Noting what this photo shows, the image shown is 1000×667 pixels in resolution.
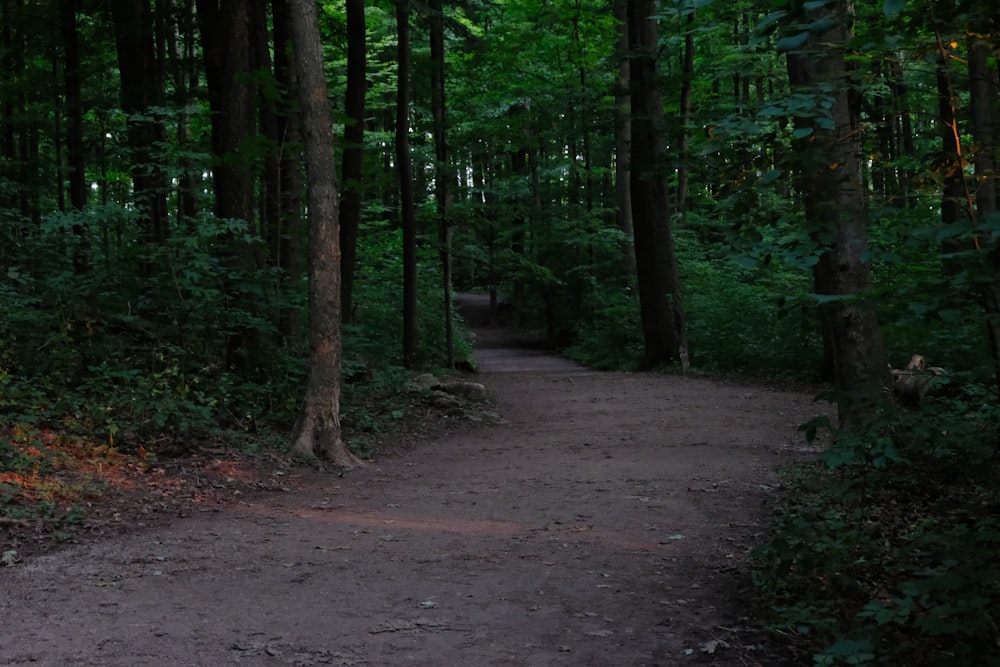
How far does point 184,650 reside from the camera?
408cm

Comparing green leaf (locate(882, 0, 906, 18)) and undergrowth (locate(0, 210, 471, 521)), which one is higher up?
green leaf (locate(882, 0, 906, 18))

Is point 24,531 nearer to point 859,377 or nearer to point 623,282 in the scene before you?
point 859,377

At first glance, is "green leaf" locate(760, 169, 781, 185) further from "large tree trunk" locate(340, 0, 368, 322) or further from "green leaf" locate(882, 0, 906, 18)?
"large tree trunk" locate(340, 0, 368, 322)

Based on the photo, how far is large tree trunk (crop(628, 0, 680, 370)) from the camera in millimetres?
17547

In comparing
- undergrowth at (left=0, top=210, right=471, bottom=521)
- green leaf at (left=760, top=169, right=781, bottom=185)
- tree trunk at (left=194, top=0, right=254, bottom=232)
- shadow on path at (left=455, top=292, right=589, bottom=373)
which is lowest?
shadow on path at (left=455, top=292, right=589, bottom=373)

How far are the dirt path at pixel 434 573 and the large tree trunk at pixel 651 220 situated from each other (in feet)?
29.0

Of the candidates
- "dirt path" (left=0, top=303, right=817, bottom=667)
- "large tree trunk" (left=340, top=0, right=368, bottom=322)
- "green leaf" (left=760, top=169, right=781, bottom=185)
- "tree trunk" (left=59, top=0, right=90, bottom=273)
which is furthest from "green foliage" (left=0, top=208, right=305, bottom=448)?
"green leaf" (left=760, top=169, right=781, bottom=185)

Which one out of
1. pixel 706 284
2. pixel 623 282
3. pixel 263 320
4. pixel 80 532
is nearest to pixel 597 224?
pixel 623 282

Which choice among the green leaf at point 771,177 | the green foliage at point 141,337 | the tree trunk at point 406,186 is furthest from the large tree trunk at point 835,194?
the tree trunk at point 406,186

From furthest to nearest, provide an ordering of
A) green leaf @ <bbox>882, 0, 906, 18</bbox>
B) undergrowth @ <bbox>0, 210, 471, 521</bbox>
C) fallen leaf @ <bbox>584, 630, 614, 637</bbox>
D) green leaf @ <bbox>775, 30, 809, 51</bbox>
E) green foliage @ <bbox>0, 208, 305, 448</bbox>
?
green foliage @ <bbox>0, 208, 305, 448</bbox>, undergrowth @ <bbox>0, 210, 471, 521</bbox>, fallen leaf @ <bbox>584, 630, 614, 637</bbox>, green leaf @ <bbox>775, 30, 809, 51</bbox>, green leaf @ <bbox>882, 0, 906, 18</bbox>

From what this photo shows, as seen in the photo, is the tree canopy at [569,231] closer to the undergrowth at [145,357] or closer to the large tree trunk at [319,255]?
the undergrowth at [145,357]

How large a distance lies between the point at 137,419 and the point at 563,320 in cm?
2285

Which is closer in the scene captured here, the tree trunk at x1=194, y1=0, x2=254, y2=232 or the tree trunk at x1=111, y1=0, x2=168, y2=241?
the tree trunk at x1=194, y1=0, x2=254, y2=232

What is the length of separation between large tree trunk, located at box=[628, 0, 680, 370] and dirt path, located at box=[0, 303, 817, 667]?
8835 millimetres
